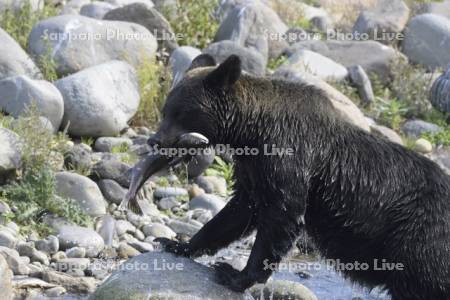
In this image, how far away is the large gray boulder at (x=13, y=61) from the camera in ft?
48.2

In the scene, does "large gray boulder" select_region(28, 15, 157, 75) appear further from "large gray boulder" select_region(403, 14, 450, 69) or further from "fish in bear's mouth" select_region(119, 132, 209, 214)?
"fish in bear's mouth" select_region(119, 132, 209, 214)

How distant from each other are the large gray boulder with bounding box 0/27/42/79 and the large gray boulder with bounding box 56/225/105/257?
11.4ft

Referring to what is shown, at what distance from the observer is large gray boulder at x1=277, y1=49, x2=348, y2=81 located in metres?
17.6

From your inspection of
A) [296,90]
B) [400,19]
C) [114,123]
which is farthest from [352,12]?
[296,90]

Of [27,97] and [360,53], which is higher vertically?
[27,97]

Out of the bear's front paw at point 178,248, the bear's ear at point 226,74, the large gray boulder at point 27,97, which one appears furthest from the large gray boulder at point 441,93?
the bear's ear at point 226,74

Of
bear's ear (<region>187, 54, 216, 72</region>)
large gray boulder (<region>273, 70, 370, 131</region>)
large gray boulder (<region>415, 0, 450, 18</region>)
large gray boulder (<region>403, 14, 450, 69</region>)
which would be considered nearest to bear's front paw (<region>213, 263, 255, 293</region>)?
bear's ear (<region>187, 54, 216, 72</region>)

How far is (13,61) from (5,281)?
18.5ft

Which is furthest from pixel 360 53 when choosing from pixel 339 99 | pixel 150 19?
pixel 150 19

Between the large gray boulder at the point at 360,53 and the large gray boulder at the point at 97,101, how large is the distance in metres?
4.69

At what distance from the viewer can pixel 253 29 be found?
18375 mm

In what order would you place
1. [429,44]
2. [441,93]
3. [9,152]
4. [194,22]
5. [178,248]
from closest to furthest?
[178,248], [9,152], [194,22], [441,93], [429,44]

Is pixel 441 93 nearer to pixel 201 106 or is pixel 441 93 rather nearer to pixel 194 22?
pixel 194 22

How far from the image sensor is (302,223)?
8719 mm
